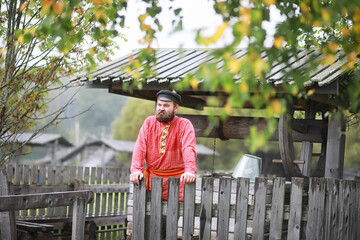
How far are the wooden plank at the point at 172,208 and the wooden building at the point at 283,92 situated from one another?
6.95 feet

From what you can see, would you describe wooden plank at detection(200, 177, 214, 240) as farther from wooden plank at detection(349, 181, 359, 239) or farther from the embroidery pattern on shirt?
wooden plank at detection(349, 181, 359, 239)

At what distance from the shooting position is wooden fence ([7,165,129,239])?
929 cm

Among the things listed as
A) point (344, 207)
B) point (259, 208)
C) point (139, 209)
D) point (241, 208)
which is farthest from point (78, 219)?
point (344, 207)

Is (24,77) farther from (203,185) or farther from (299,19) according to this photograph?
(299,19)

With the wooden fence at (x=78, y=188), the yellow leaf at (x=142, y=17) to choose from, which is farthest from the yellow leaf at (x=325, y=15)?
the wooden fence at (x=78, y=188)

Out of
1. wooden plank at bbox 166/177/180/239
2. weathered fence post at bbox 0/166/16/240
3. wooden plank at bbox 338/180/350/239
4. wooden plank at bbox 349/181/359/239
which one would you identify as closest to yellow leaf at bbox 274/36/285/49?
wooden plank at bbox 166/177/180/239

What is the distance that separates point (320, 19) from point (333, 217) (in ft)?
11.0

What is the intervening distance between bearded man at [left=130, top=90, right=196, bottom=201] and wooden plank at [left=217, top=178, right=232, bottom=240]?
476 mm

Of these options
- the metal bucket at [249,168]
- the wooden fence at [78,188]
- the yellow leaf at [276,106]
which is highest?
the yellow leaf at [276,106]

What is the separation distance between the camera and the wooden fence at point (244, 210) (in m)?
5.13

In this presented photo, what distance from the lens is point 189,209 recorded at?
5320 mm

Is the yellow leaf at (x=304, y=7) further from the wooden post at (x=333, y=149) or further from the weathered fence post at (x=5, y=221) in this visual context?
the wooden post at (x=333, y=149)

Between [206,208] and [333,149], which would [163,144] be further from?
[333,149]

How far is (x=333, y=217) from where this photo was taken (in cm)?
550
